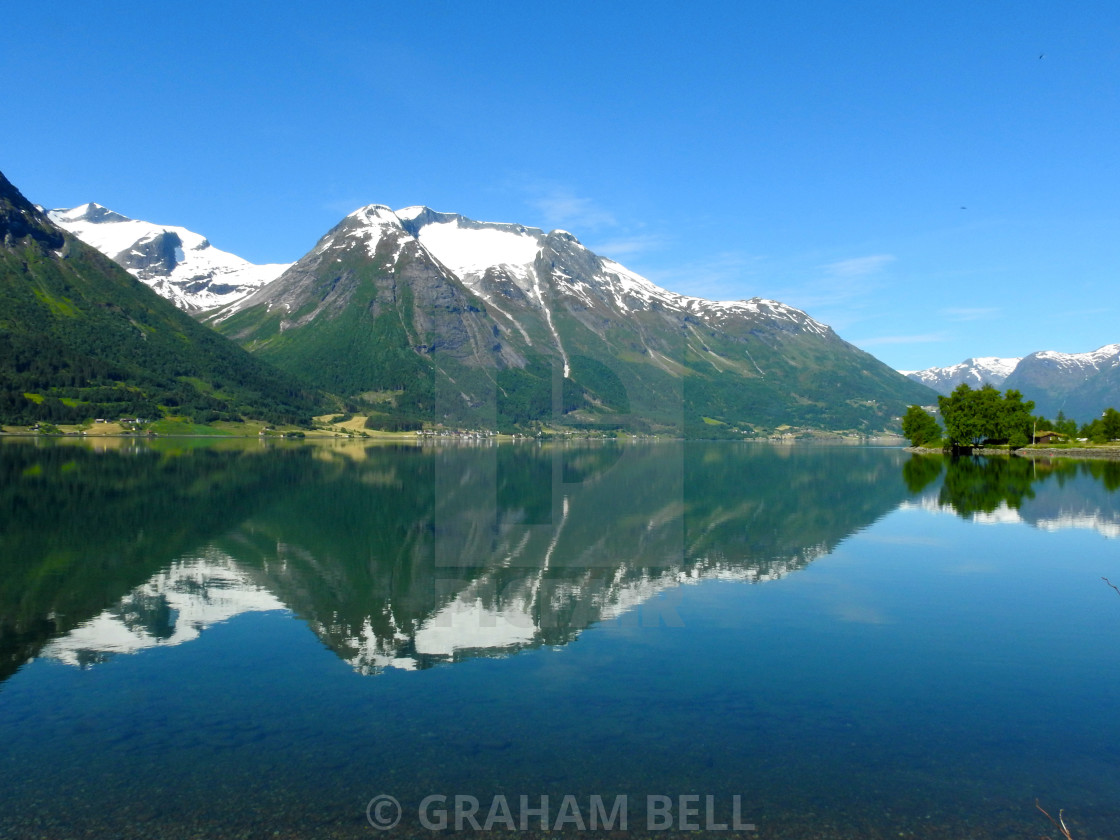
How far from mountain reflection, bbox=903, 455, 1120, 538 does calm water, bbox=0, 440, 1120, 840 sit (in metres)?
8.10

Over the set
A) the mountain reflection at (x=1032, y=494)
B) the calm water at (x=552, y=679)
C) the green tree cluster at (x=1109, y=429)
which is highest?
the green tree cluster at (x=1109, y=429)

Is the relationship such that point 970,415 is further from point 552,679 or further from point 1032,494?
point 552,679

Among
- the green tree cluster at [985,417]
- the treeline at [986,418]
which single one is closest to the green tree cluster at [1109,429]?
the treeline at [986,418]

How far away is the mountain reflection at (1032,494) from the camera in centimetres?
5966

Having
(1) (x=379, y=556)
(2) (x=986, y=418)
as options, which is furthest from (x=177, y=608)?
(2) (x=986, y=418)

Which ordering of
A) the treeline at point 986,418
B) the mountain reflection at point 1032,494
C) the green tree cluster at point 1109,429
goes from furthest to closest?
the green tree cluster at point 1109,429 → the treeline at point 986,418 → the mountain reflection at point 1032,494

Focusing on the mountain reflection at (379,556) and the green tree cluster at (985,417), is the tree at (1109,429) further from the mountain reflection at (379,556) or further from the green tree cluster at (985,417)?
the mountain reflection at (379,556)

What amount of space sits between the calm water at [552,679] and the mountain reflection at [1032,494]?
8.10m

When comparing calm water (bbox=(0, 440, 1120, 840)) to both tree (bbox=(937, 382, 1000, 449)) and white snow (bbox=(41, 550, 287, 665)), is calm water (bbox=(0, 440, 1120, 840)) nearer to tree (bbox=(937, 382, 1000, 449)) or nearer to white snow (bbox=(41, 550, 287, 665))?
white snow (bbox=(41, 550, 287, 665))

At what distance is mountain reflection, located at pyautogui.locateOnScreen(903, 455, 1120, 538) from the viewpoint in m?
59.7

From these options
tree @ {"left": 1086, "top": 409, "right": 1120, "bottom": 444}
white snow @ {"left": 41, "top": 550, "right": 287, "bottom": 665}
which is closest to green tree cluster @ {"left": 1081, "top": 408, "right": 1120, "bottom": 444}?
tree @ {"left": 1086, "top": 409, "right": 1120, "bottom": 444}

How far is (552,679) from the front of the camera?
22047mm

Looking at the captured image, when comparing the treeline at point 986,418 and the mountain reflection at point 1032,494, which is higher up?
the treeline at point 986,418

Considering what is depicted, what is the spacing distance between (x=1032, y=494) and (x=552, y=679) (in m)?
77.0
